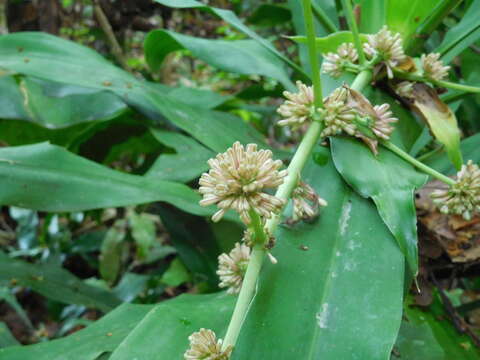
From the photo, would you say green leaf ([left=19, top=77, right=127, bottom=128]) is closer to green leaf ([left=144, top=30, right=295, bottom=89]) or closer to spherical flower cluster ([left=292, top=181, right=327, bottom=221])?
green leaf ([left=144, top=30, right=295, bottom=89])

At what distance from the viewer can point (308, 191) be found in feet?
1.68

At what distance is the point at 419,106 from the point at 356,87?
9 centimetres

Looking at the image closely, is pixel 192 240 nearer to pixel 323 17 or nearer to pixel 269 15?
pixel 323 17

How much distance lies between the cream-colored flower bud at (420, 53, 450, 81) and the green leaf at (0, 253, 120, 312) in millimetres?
835

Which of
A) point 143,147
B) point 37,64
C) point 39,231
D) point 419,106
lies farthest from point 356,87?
point 39,231

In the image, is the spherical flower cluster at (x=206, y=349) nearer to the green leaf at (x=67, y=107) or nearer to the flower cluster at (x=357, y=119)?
the flower cluster at (x=357, y=119)

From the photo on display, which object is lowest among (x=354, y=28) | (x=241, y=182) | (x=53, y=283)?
(x=53, y=283)

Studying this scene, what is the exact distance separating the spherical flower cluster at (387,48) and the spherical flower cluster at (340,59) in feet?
0.07

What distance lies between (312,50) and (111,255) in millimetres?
1232

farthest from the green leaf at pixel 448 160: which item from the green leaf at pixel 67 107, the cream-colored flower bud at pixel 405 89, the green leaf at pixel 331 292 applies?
the green leaf at pixel 67 107

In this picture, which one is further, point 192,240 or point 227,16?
point 192,240

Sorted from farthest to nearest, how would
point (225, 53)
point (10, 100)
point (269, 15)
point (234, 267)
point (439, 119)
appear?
point (269, 15)
point (10, 100)
point (225, 53)
point (439, 119)
point (234, 267)

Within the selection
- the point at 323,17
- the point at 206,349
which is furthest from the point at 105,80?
the point at 206,349

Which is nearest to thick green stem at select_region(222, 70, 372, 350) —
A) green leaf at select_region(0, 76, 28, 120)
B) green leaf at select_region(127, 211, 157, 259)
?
green leaf at select_region(0, 76, 28, 120)
